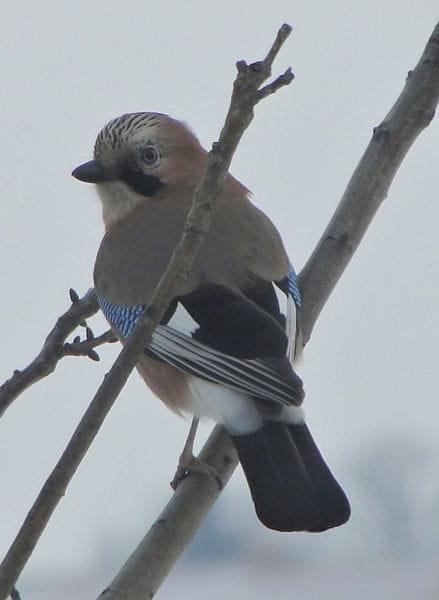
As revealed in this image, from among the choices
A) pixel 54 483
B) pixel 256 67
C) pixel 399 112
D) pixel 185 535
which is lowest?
pixel 54 483

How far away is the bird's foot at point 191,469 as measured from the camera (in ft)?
11.2

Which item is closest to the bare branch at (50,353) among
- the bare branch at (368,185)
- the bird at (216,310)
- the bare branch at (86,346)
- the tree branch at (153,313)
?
the bare branch at (86,346)

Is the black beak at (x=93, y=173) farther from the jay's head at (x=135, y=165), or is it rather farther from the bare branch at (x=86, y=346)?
the bare branch at (x=86, y=346)

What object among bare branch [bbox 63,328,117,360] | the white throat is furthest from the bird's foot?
the white throat

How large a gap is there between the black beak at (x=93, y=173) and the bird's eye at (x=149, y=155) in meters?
0.12

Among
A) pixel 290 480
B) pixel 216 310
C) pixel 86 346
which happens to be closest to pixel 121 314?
pixel 216 310

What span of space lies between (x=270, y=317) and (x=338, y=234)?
39 cm

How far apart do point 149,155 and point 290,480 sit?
1749mm

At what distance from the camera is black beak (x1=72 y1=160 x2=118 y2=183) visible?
15.3ft

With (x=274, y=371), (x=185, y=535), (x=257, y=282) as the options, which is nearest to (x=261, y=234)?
(x=257, y=282)

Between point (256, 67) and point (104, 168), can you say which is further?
point (104, 168)

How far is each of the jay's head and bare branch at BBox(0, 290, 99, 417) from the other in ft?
3.96

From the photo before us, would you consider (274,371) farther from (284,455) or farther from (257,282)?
(257,282)

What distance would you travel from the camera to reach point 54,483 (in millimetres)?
2535
